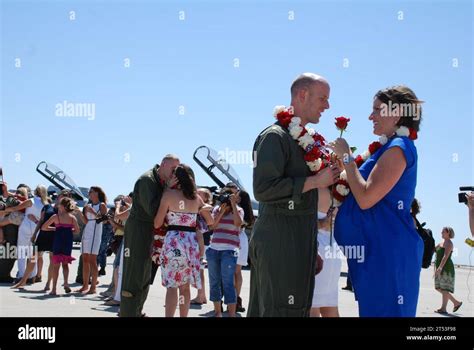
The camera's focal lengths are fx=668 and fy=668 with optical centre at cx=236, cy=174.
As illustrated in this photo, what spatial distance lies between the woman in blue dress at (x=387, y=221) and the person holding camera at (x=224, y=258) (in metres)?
5.69

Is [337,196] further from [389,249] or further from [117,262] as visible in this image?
[117,262]

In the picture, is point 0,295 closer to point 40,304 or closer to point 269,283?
point 40,304

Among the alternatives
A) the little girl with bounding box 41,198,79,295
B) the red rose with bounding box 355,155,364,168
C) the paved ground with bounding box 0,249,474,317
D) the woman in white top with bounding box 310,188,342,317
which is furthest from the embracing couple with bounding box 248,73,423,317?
the little girl with bounding box 41,198,79,295

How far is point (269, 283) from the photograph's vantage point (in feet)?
14.8

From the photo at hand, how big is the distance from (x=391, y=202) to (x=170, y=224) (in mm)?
4027

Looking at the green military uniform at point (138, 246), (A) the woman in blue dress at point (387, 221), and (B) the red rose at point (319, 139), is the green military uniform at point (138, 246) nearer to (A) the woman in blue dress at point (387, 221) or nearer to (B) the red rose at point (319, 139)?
(B) the red rose at point (319, 139)

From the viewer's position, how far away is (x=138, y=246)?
6.96m

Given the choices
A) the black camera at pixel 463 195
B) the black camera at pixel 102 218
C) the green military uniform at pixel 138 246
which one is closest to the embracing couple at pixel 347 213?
the green military uniform at pixel 138 246

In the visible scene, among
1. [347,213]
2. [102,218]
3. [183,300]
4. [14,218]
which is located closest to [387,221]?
[347,213]

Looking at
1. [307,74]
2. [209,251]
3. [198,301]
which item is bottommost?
[198,301]

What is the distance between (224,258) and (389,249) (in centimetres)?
607

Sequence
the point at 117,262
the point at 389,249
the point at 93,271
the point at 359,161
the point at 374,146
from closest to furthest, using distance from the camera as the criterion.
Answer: the point at 389,249, the point at 374,146, the point at 359,161, the point at 117,262, the point at 93,271
